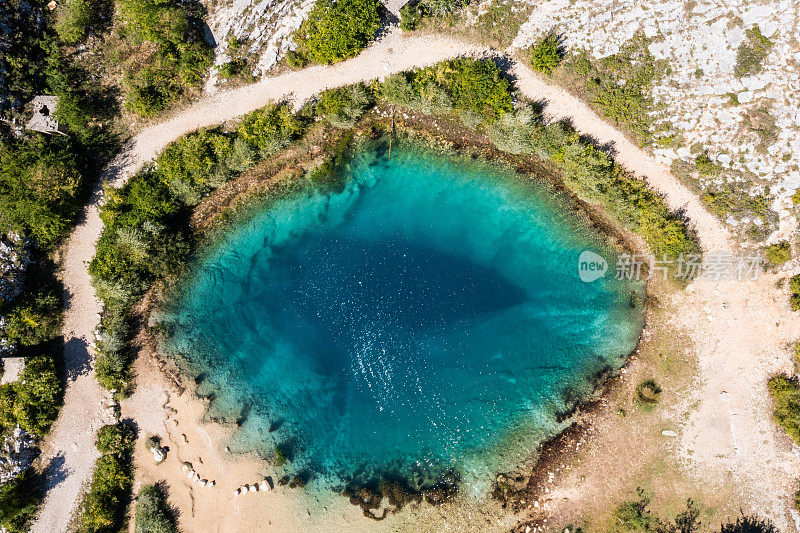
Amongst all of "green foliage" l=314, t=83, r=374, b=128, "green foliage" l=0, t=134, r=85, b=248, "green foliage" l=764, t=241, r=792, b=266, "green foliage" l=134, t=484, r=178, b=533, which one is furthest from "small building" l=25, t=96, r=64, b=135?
"green foliage" l=764, t=241, r=792, b=266

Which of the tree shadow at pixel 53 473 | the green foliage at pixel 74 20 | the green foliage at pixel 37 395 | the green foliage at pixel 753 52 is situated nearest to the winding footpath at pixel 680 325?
the tree shadow at pixel 53 473

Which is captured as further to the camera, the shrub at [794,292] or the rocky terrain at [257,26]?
the rocky terrain at [257,26]

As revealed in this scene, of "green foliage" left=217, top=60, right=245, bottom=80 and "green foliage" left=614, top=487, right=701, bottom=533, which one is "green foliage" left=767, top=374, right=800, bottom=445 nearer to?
"green foliage" left=614, top=487, right=701, bottom=533

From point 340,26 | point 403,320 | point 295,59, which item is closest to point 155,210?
point 295,59

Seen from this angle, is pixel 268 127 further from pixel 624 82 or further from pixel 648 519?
pixel 648 519

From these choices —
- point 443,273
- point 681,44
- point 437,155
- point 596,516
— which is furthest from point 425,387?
point 681,44

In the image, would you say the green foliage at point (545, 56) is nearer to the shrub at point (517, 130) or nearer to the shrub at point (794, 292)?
the shrub at point (517, 130)
